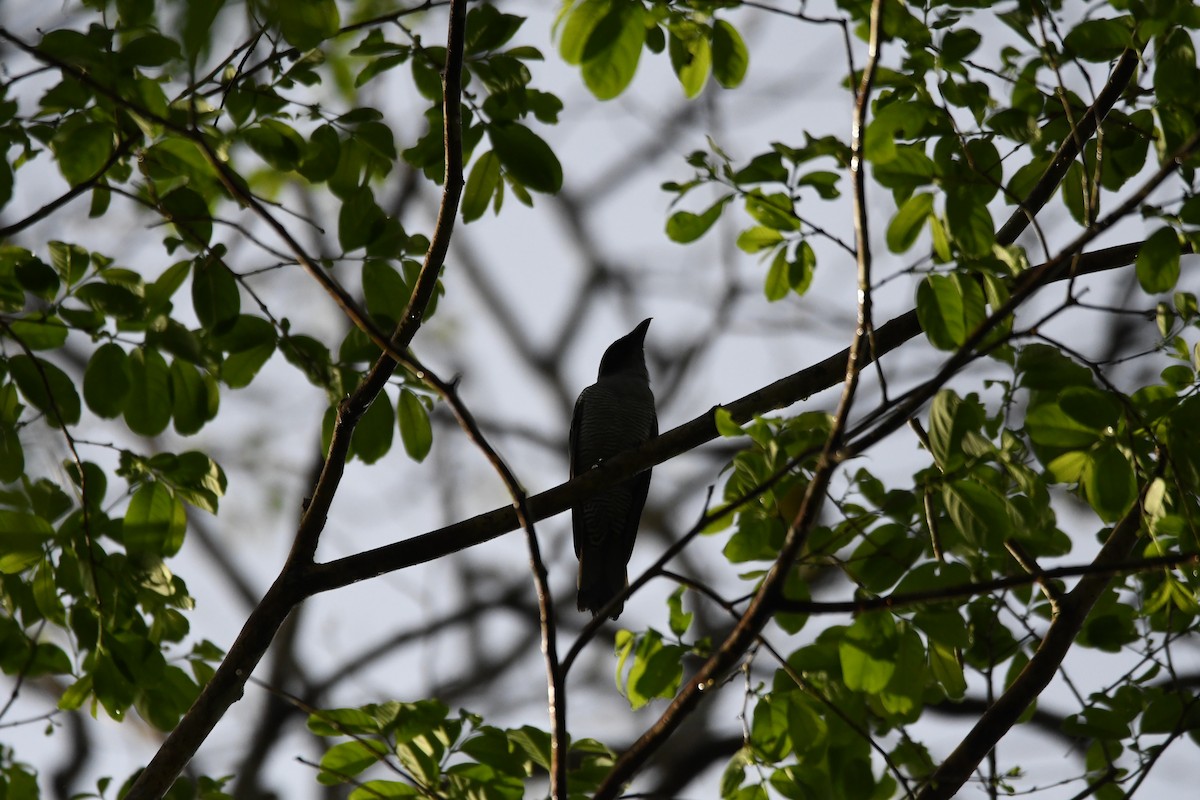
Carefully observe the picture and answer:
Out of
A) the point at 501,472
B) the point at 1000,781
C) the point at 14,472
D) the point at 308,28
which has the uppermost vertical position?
the point at 14,472

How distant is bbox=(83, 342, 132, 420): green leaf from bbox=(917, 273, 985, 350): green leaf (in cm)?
191

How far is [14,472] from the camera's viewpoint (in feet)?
9.34

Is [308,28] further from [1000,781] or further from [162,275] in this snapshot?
[1000,781]

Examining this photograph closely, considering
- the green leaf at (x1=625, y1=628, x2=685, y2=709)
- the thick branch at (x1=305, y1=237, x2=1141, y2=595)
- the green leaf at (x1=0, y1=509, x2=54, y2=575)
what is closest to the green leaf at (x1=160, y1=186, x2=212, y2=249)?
the green leaf at (x1=0, y1=509, x2=54, y2=575)

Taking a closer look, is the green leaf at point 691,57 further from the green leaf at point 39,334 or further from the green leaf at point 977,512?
the green leaf at point 39,334

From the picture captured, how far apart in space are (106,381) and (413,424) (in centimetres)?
79

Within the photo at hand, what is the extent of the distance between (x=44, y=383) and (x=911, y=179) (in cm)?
208

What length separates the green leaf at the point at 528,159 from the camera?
251cm

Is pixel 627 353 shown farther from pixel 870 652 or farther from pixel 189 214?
pixel 870 652

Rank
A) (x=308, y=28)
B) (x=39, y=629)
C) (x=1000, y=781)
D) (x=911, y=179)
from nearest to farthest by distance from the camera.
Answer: (x=308, y=28), (x=911, y=179), (x=1000, y=781), (x=39, y=629)

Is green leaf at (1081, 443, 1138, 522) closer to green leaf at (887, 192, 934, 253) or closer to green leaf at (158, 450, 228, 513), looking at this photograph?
green leaf at (887, 192, 934, 253)

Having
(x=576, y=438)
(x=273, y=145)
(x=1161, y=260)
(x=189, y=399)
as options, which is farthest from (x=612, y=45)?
(x=576, y=438)

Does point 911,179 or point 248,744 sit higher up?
point 248,744

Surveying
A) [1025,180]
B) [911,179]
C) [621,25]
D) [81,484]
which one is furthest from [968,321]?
[81,484]
